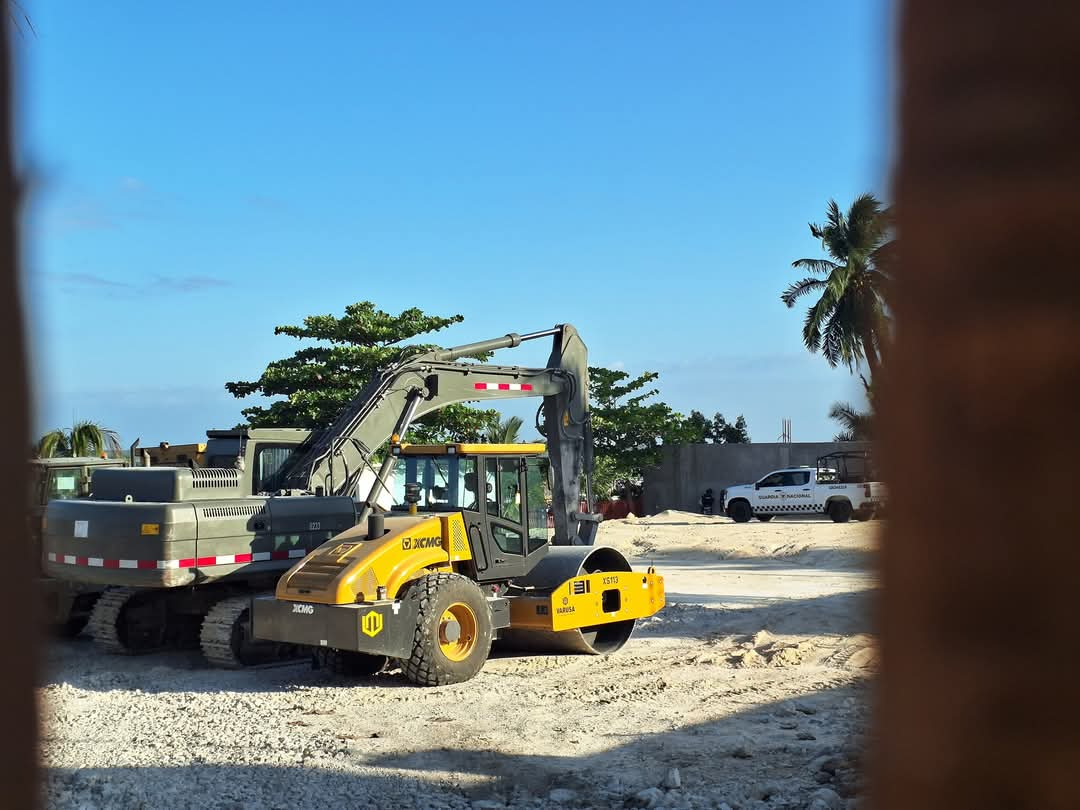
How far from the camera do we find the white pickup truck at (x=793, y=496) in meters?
32.4

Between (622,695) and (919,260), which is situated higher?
(919,260)

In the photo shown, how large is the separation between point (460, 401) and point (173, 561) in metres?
4.52

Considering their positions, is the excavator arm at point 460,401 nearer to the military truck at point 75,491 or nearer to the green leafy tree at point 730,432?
the military truck at point 75,491

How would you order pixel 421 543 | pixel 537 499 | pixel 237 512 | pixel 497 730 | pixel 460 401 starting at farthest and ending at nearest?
pixel 460 401
pixel 237 512
pixel 537 499
pixel 421 543
pixel 497 730

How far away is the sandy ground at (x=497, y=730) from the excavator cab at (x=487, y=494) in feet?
4.12

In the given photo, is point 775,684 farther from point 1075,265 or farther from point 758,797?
point 1075,265

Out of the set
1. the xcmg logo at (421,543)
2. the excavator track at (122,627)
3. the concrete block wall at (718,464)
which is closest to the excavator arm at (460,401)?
the xcmg logo at (421,543)

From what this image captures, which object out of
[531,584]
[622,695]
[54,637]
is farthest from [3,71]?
[531,584]

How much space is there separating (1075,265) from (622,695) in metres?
10.4

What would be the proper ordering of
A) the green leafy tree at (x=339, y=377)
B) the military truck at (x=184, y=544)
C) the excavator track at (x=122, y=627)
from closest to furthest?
1. the military truck at (x=184, y=544)
2. the excavator track at (x=122, y=627)
3. the green leafy tree at (x=339, y=377)

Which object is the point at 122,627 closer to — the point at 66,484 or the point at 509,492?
the point at 66,484

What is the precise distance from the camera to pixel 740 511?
3434 cm

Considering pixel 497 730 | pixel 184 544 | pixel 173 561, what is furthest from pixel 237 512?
pixel 497 730

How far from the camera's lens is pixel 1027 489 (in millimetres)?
496
